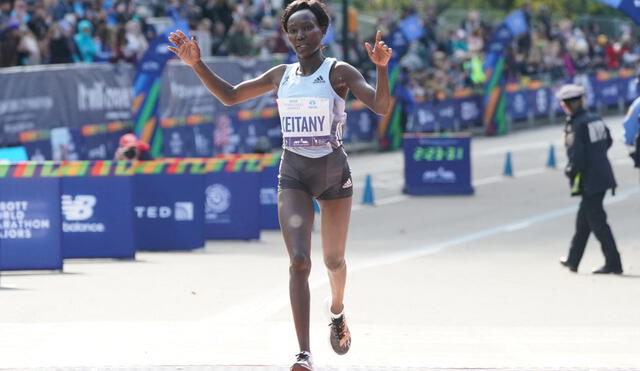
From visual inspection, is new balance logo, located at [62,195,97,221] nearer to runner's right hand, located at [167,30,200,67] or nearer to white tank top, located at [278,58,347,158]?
runner's right hand, located at [167,30,200,67]

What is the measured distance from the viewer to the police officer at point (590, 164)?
13398 millimetres

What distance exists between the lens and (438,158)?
22688mm

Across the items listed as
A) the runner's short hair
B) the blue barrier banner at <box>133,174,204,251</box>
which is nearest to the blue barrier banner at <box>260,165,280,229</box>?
the blue barrier banner at <box>133,174,204,251</box>

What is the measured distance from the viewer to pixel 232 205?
1666 cm

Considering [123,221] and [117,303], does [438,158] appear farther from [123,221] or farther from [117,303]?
[117,303]

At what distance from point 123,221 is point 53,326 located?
14.6 feet

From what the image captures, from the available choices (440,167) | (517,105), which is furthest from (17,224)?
(517,105)

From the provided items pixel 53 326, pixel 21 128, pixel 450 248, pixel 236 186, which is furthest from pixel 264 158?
pixel 53 326

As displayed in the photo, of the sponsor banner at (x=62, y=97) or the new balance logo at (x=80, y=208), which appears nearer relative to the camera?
the new balance logo at (x=80, y=208)

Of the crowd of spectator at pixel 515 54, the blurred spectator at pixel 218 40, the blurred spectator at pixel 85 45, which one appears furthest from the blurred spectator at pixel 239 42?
the blurred spectator at pixel 85 45

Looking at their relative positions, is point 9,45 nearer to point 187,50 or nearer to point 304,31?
point 187,50

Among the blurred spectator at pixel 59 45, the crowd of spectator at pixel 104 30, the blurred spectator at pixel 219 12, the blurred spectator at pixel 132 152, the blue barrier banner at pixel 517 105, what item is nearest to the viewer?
the blurred spectator at pixel 132 152

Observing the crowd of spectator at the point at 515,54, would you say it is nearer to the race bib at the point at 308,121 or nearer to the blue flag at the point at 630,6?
the blue flag at the point at 630,6

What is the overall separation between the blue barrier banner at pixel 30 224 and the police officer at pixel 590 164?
476cm
